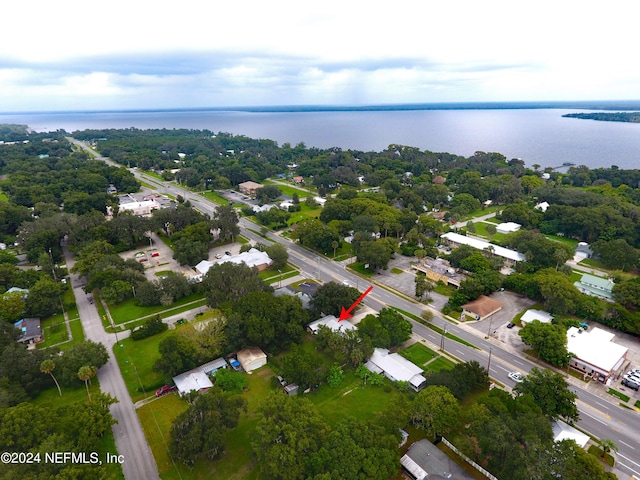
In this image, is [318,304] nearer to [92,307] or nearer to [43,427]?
[43,427]

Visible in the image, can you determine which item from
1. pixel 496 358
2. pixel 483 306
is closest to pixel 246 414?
pixel 496 358

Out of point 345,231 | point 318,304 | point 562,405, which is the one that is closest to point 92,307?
point 318,304

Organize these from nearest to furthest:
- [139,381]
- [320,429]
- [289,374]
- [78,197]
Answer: [320,429] < [289,374] < [139,381] < [78,197]

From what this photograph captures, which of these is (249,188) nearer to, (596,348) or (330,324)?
(330,324)

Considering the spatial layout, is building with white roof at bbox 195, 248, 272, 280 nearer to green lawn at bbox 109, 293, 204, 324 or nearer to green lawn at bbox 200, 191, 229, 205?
green lawn at bbox 109, 293, 204, 324

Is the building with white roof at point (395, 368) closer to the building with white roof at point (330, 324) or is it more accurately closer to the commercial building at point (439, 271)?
the building with white roof at point (330, 324)

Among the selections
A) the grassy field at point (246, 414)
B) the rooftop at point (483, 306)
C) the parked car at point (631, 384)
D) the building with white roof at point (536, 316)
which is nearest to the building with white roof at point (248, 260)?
the grassy field at point (246, 414)
